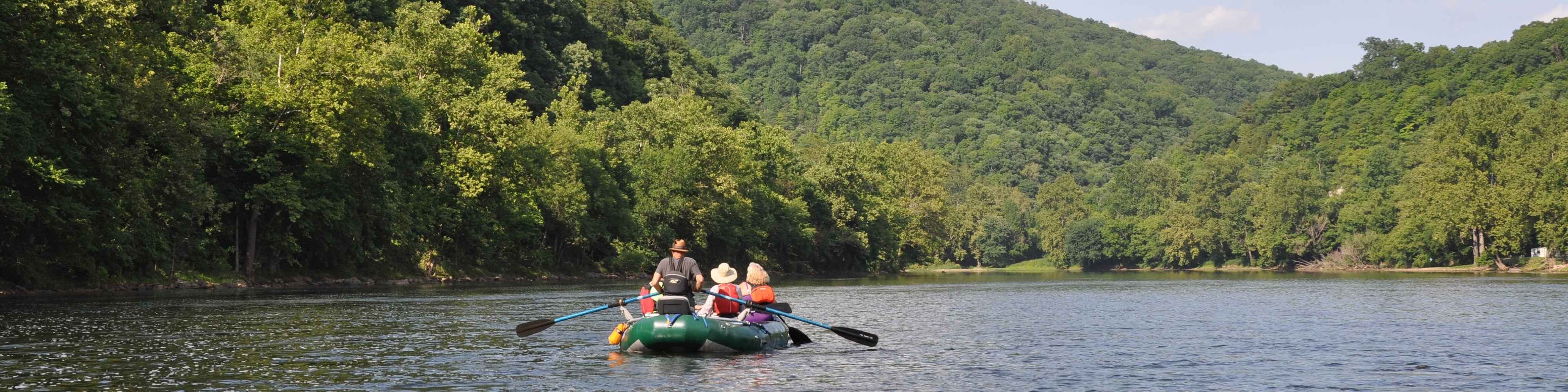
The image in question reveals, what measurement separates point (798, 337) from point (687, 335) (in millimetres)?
5338

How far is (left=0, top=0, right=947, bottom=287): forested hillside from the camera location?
44.2 meters

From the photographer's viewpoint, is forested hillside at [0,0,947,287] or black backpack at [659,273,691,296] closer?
black backpack at [659,273,691,296]

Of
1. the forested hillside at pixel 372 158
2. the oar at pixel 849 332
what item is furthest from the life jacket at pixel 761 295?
Answer: the forested hillside at pixel 372 158

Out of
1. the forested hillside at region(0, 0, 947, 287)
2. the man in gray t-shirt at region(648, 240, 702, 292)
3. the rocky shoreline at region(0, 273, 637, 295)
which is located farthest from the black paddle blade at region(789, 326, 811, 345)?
the rocky shoreline at region(0, 273, 637, 295)

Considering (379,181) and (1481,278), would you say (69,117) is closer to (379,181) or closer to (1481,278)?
(379,181)

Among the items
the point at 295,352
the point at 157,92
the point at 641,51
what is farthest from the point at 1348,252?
the point at 295,352

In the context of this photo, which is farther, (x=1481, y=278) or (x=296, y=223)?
(x=1481, y=278)

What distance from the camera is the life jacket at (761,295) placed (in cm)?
2958

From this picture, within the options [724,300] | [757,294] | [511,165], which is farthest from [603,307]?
[511,165]

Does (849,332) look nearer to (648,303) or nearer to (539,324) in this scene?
(648,303)

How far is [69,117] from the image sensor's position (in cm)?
4247

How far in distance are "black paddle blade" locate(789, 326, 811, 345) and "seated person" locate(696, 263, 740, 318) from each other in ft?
8.85

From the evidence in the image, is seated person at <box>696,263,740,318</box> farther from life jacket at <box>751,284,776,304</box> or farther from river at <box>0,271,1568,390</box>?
river at <box>0,271,1568,390</box>

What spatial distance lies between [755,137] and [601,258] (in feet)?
90.2
